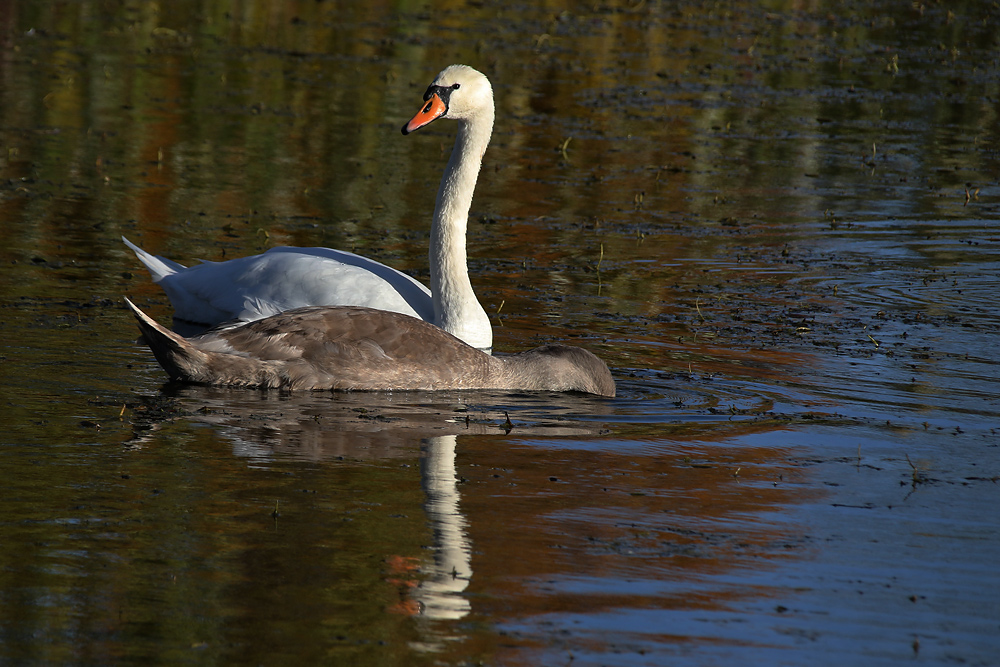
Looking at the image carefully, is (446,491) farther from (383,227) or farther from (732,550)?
(383,227)

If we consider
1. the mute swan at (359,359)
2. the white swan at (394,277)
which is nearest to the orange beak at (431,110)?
the white swan at (394,277)

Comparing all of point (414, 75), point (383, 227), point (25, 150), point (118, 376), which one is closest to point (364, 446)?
point (118, 376)

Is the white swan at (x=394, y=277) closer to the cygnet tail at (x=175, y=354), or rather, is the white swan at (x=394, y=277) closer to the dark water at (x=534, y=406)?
the dark water at (x=534, y=406)

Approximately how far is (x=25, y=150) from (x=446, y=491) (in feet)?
36.5

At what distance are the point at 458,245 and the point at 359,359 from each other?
1670 millimetres

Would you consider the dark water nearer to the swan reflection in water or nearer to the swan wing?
the swan reflection in water

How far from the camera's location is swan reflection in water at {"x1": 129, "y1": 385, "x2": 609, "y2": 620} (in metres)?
6.98

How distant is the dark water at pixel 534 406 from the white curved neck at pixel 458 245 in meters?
0.46

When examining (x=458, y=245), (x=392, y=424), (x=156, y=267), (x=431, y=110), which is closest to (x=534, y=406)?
(x=392, y=424)

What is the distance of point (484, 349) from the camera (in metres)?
9.98

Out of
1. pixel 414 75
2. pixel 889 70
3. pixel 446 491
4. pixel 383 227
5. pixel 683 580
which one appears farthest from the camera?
pixel 889 70

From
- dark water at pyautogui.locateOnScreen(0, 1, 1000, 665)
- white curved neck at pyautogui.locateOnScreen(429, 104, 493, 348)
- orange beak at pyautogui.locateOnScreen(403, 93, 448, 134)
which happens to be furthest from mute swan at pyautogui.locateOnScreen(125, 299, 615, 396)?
orange beak at pyautogui.locateOnScreen(403, 93, 448, 134)

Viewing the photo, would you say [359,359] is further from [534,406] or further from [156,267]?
[156,267]

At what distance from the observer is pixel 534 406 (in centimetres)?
888
